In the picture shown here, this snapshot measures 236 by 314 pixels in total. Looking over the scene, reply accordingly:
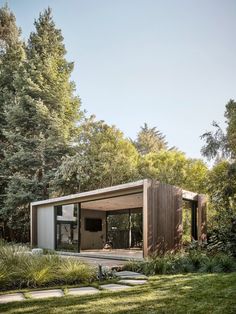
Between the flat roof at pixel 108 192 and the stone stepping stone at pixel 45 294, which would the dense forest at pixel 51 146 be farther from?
the stone stepping stone at pixel 45 294

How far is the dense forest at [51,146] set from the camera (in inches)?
781

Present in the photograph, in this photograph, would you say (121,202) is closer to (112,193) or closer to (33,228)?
(112,193)

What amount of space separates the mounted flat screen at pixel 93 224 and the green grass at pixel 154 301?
12.6 metres

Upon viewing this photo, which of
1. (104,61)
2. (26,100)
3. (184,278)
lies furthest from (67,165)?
(184,278)

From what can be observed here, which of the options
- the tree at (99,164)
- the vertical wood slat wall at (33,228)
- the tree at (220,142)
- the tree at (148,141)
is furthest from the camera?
the tree at (148,141)

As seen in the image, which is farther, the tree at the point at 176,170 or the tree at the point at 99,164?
the tree at the point at 99,164

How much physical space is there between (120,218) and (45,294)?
565 inches

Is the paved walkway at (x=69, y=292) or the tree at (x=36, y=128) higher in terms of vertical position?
the tree at (x=36, y=128)

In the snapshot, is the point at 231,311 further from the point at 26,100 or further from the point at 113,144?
the point at 26,100

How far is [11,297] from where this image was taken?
5129 millimetres

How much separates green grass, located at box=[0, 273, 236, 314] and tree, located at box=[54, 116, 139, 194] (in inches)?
554

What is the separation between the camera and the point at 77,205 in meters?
14.3

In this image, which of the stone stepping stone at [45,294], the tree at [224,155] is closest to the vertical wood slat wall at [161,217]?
the tree at [224,155]

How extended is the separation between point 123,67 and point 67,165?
727cm
